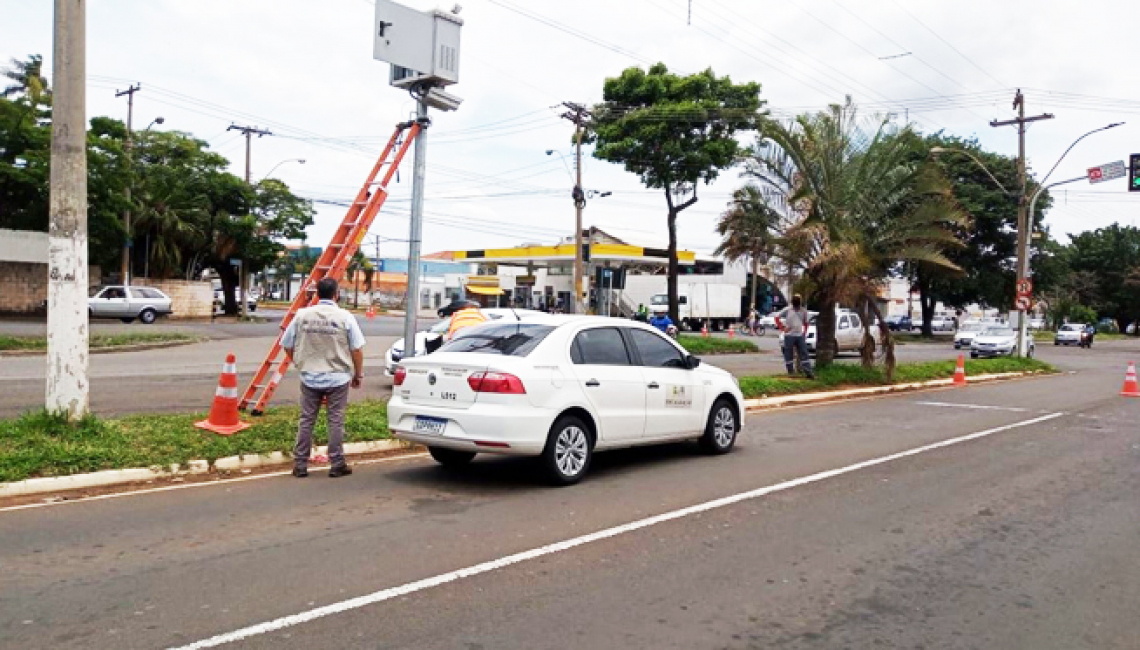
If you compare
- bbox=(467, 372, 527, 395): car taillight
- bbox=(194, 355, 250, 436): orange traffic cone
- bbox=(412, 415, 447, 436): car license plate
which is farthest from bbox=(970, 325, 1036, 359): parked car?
bbox=(194, 355, 250, 436): orange traffic cone

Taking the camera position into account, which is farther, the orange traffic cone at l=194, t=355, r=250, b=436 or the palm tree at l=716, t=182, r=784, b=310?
the palm tree at l=716, t=182, r=784, b=310

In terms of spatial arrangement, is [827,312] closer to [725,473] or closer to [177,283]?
[725,473]

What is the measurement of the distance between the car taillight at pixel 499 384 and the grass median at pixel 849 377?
8.47 meters

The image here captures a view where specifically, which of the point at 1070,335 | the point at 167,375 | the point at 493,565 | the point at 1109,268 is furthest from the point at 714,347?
the point at 1109,268

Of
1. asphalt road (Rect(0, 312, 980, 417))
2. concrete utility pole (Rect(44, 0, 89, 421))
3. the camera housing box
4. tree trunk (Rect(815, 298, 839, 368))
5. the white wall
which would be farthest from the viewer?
the white wall

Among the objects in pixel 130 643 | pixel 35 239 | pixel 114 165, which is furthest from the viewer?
pixel 114 165

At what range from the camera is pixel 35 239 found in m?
30.8

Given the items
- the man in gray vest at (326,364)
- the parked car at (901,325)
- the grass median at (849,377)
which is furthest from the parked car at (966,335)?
the man in gray vest at (326,364)

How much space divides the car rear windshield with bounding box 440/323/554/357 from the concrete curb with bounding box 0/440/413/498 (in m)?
1.85

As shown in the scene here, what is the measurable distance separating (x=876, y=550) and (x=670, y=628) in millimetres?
2271

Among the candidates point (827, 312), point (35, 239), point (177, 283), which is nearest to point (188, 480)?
point (827, 312)

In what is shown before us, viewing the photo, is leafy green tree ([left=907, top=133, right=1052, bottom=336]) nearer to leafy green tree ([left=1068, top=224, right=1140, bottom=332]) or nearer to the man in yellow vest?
leafy green tree ([left=1068, top=224, right=1140, bottom=332])

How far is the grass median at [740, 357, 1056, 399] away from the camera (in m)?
15.9

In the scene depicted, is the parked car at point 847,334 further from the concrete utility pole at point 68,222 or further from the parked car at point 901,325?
the parked car at point 901,325
